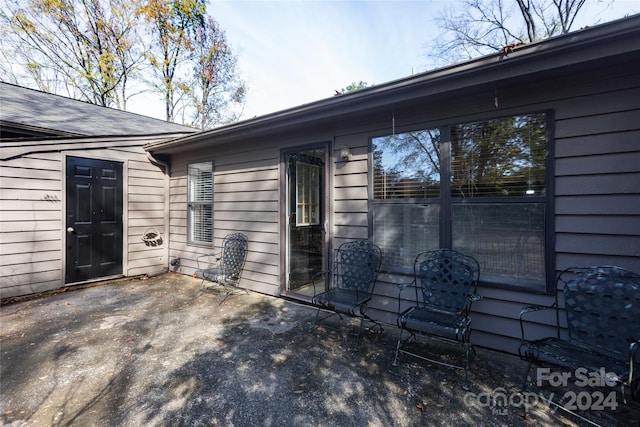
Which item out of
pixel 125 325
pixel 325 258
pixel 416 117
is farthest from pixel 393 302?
pixel 125 325

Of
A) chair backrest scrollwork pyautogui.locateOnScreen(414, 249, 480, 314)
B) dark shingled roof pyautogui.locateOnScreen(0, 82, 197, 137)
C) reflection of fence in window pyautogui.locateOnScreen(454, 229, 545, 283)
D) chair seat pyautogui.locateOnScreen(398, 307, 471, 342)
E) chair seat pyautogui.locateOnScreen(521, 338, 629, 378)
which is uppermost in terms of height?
dark shingled roof pyautogui.locateOnScreen(0, 82, 197, 137)

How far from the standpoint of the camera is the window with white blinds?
507 centimetres

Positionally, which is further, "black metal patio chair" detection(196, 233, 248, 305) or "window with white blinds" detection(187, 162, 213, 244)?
"window with white blinds" detection(187, 162, 213, 244)

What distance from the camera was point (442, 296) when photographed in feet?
8.35

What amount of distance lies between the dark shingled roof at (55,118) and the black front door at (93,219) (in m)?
0.56

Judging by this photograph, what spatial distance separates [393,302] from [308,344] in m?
1.01

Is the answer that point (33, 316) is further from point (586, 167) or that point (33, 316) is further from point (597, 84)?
point (597, 84)

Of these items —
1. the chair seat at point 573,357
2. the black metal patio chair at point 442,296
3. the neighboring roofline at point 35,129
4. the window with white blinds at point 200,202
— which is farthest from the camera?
the window with white blinds at point 200,202

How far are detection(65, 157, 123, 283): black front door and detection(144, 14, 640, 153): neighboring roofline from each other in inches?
125

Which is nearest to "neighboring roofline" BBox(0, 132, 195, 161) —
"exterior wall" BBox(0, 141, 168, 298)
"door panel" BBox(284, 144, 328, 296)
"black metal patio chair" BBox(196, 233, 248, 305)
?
"exterior wall" BBox(0, 141, 168, 298)

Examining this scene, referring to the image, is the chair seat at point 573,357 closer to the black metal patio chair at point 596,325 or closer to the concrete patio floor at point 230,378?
the black metal patio chair at point 596,325

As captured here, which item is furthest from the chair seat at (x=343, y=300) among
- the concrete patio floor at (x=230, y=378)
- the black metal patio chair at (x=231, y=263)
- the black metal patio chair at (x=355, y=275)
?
the black metal patio chair at (x=231, y=263)

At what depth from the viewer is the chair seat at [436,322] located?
6.88 ft

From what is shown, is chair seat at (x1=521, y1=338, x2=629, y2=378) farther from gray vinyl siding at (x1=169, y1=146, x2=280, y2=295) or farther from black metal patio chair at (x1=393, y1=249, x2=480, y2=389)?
gray vinyl siding at (x1=169, y1=146, x2=280, y2=295)
